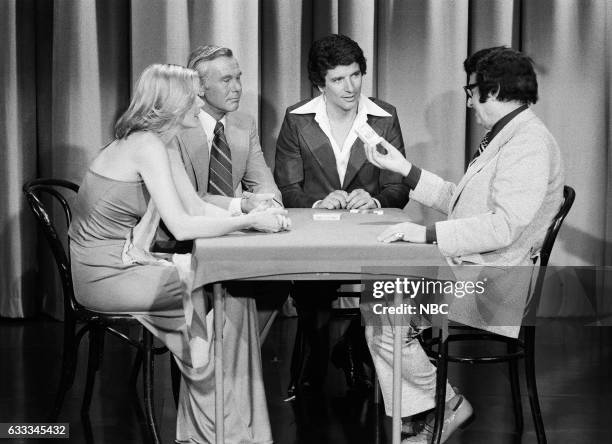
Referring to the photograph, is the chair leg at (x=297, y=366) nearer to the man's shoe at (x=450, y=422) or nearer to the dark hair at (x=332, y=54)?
the man's shoe at (x=450, y=422)

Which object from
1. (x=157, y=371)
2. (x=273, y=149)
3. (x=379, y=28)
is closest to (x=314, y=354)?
(x=157, y=371)

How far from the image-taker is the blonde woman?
3.06 meters

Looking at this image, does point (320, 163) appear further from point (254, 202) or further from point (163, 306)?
point (163, 306)

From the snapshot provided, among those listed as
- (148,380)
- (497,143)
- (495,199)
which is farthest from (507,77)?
(148,380)

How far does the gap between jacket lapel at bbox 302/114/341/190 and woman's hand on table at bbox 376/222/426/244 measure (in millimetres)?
1416

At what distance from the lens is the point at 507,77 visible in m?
3.19

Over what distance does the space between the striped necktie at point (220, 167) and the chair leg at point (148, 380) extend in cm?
87

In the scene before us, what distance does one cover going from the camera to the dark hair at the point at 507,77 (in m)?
3.19

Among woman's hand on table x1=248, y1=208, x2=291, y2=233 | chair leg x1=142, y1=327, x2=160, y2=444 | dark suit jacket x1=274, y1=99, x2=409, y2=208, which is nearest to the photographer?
woman's hand on table x1=248, y1=208, x2=291, y2=233

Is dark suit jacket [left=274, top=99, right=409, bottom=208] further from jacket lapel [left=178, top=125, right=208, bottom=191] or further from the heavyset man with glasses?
the heavyset man with glasses

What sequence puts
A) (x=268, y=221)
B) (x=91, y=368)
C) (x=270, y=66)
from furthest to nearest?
(x=270, y=66), (x=91, y=368), (x=268, y=221)

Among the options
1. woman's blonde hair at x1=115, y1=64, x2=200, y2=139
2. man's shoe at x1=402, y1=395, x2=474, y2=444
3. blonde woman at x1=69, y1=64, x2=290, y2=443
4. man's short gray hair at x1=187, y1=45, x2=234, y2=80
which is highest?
man's short gray hair at x1=187, y1=45, x2=234, y2=80

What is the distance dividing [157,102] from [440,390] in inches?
50.2

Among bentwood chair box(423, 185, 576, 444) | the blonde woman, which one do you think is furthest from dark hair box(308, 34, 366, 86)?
bentwood chair box(423, 185, 576, 444)
